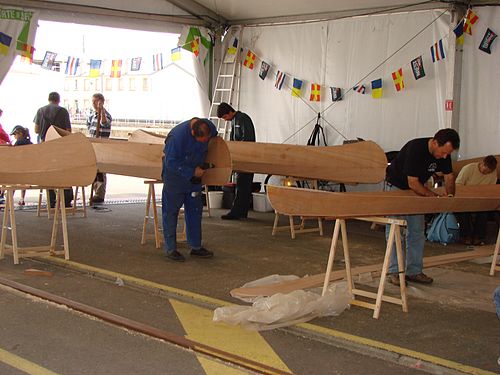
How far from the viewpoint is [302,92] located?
34.0 feet

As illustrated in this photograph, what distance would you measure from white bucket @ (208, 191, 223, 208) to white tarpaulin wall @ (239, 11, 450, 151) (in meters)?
1.57

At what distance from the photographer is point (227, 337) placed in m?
3.80

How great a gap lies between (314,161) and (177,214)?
1940 millimetres

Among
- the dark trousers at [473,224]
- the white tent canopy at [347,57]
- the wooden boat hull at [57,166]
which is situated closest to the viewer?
the wooden boat hull at [57,166]

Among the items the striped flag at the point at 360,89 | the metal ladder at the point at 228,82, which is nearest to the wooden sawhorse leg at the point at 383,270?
the striped flag at the point at 360,89

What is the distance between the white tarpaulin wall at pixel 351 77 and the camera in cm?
873

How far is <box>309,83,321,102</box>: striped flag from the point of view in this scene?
10109mm

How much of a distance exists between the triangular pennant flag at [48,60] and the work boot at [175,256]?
18.2 ft

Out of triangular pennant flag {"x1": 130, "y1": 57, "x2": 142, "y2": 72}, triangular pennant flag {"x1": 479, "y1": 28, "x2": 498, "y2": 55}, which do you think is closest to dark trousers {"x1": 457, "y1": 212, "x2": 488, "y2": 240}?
triangular pennant flag {"x1": 479, "y1": 28, "x2": 498, "y2": 55}

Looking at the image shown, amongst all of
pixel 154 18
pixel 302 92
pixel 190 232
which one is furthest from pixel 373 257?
pixel 154 18

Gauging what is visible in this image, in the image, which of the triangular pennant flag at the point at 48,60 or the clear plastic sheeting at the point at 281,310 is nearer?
the clear plastic sheeting at the point at 281,310

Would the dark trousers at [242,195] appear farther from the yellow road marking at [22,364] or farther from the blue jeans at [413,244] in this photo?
the yellow road marking at [22,364]

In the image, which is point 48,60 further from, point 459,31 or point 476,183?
point 476,183

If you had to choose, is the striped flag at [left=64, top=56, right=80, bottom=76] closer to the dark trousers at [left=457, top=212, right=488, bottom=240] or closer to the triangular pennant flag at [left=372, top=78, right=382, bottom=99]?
the triangular pennant flag at [left=372, top=78, right=382, bottom=99]
